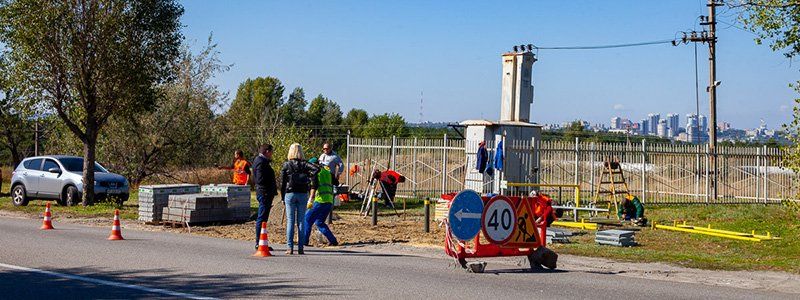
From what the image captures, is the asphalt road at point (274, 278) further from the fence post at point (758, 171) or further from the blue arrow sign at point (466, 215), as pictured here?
the fence post at point (758, 171)

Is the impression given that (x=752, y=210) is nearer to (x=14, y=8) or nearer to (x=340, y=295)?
(x=340, y=295)

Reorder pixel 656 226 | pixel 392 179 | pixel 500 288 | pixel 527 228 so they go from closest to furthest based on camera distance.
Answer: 1. pixel 500 288
2. pixel 527 228
3. pixel 656 226
4. pixel 392 179

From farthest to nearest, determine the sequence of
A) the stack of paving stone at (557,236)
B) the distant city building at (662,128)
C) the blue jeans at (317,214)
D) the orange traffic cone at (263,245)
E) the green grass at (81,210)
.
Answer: the distant city building at (662,128) < the green grass at (81,210) < the stack of paving stone at (557,236) < the blue jeans at (317,214) < the orange traffic cone at (263,245)

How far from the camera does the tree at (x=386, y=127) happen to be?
7326 centimetres

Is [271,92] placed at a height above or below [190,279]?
above

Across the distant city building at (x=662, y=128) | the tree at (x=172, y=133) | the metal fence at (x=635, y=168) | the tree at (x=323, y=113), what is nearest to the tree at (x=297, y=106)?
the tree at (x=323, y=113)

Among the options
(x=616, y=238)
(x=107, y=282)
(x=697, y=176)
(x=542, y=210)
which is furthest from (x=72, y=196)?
(x=697, y=176)

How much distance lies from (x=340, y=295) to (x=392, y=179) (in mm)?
14248

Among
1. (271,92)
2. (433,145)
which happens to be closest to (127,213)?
(433,145)

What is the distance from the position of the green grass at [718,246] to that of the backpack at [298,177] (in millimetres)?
4534

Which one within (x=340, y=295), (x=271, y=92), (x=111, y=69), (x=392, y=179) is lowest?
(x=340, y=295)

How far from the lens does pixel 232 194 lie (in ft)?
64.3

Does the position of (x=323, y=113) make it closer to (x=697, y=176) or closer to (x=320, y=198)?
(x=697, y=176)

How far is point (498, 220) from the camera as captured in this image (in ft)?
41.1
